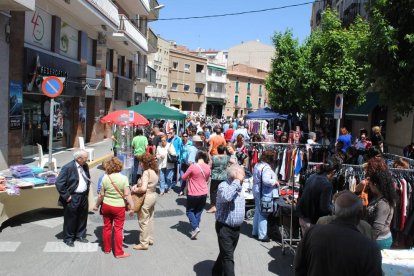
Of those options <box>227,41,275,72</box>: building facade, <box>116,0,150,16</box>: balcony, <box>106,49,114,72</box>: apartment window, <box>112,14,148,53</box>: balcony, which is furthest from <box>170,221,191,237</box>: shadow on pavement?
<box>227,41,275,72</box>: building facade

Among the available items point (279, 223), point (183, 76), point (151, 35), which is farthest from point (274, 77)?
point (183, 76)

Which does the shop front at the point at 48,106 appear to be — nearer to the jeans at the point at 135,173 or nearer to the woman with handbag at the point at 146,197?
the jeans at the point at 135,173

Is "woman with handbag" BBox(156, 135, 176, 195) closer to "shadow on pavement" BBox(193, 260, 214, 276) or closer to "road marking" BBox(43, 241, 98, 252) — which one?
"road marking" BBox(43, 241, 98, 252)

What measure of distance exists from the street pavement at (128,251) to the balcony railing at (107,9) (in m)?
11.4

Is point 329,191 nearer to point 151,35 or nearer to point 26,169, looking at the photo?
point 26,169

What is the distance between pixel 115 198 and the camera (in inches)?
258

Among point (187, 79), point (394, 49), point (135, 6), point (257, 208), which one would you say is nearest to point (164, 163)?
point (257, 208)

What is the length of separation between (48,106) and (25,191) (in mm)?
9385

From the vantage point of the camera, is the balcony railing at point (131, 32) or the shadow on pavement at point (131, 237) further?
the balcony railing at point (131, 32)

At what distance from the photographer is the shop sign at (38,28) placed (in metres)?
14.5

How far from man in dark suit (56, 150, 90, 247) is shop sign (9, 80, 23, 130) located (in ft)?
23.0

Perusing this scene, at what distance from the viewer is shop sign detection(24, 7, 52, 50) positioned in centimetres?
1450

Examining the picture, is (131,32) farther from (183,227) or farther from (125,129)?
(183,227)

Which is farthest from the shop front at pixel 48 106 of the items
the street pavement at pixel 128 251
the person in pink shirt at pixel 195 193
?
the person in pink shirt at pixel 195 193
